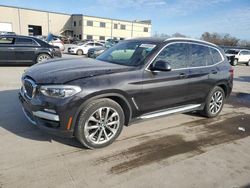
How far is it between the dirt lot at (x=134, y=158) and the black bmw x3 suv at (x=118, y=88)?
37 centimetres

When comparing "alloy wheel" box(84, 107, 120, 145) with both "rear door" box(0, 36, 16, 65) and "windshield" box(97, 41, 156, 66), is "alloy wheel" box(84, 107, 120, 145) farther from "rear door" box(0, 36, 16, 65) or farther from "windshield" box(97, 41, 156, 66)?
"rear door" box(0, 36, 16, 65)

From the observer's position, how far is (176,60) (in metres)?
4.64

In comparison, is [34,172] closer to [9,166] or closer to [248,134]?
[9,166]

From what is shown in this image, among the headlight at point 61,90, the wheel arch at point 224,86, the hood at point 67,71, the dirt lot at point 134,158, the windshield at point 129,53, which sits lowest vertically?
the dirt lot at point 134,158

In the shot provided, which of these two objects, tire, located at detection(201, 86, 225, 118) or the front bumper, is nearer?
the front bumper

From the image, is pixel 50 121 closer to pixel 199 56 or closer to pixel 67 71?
pixel 67 71

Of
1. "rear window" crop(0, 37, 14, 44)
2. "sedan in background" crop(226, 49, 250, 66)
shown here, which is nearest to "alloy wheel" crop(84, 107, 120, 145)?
"rear window" crop(0, 37, 14, 44)

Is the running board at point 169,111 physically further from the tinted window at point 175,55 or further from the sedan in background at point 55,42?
the sedan in background at point 55,42

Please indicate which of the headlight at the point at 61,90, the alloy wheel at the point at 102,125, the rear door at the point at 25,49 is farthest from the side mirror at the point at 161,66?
the rear door at the point at 25,49

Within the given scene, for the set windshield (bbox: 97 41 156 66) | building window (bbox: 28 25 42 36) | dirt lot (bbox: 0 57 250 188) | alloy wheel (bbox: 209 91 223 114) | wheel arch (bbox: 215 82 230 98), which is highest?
building window (bbox: 28 25 42 36)

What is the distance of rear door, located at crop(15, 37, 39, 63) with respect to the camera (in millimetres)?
11477

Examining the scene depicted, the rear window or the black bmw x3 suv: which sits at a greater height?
the rear window

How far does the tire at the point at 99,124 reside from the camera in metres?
3.51

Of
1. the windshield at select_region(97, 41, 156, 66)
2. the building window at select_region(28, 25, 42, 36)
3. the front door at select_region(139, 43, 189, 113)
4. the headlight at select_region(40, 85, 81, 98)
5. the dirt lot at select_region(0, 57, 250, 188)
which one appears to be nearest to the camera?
the dirt lot at select_region(0, 57, 250, 188)
